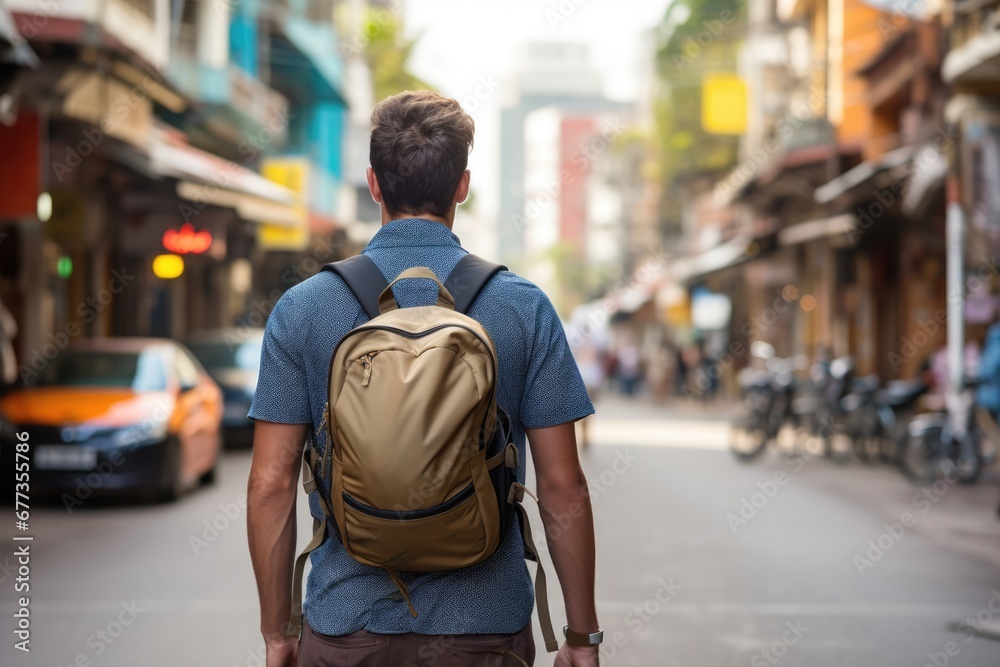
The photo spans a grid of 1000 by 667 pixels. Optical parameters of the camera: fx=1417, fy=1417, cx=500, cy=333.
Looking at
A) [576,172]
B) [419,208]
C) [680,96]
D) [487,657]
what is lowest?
[487,657]

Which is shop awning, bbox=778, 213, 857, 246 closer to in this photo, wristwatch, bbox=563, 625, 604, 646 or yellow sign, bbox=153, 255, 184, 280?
yellow sign, bbox=153, 255, 184, 280

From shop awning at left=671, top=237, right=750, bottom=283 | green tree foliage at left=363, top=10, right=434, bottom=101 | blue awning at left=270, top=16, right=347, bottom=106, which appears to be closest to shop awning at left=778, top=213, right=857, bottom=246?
shop awning at left=671, top=237, right=750, bottom=283

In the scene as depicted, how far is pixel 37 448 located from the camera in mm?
11641

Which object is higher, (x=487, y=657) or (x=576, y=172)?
(x=576, y=172)

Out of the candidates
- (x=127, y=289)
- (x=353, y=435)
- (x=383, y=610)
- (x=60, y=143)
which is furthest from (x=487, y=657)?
(x=127, y=289)

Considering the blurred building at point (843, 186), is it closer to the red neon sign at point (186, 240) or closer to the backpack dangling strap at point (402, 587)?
the red neon sign at point (186, 240)

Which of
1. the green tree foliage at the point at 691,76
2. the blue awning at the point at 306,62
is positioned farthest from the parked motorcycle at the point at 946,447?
the green tree foliage at the point at 691,76

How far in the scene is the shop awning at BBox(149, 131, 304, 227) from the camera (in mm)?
20062

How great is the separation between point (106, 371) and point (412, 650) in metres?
11.0

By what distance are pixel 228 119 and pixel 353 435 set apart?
28047mm

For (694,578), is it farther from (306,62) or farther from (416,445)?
(306,62)

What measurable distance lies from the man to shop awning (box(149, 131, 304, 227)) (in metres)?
17.3

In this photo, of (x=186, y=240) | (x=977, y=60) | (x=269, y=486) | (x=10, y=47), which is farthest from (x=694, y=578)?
(x=186, y=240)

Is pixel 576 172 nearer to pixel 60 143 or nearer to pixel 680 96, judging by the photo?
pixel 680 96
